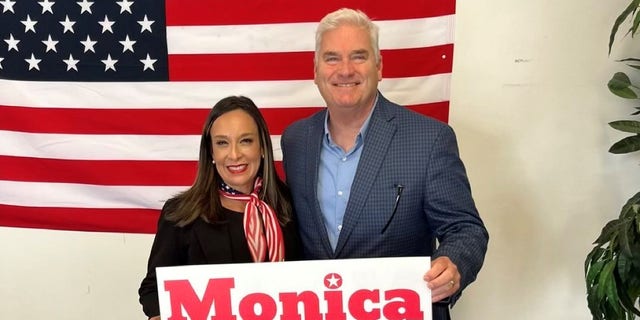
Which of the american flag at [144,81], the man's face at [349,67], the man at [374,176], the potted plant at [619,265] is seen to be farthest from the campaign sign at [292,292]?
the american flag at [144,81]

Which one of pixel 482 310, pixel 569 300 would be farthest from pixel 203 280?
pixel 569 300

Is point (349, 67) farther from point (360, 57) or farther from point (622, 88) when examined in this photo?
point (622, 88)

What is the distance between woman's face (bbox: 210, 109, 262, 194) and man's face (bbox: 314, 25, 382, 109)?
0.76ft

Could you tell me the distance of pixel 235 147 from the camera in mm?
1458

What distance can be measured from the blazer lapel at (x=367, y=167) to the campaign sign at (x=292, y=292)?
20cm

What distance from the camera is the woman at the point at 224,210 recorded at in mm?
1456

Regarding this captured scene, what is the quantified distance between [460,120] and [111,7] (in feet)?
4.23

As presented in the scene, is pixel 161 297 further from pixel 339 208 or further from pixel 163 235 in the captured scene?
pixel 339 208

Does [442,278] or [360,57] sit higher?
[360,57]

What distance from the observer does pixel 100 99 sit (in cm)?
208

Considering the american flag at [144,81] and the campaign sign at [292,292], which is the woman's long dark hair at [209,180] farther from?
the american flag at [144,81]

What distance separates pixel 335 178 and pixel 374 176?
0.13 meters

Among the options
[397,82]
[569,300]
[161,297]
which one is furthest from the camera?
[569,300]

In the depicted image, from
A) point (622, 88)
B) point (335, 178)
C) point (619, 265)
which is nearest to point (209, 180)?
point (335, 178)
